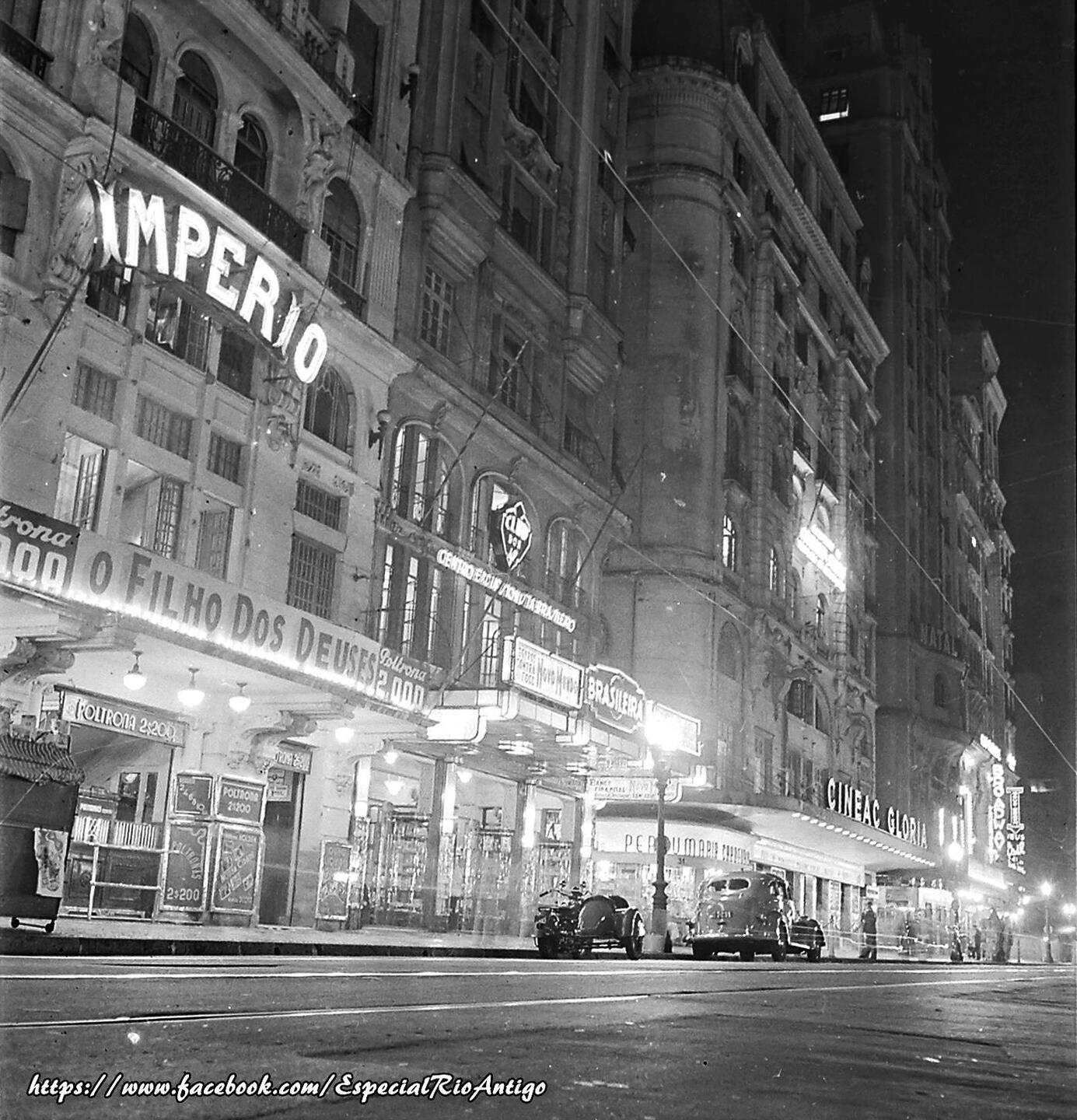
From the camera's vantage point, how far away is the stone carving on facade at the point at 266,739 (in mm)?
26438

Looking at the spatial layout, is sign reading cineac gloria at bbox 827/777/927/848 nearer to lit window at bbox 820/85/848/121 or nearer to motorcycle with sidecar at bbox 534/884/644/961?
motorcycle with sidecar at bbox 534/884/644/961

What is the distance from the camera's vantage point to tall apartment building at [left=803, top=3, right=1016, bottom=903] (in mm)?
75062

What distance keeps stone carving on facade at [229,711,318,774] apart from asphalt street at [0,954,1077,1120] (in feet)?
47.2

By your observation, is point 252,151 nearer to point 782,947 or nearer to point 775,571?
point 782,947

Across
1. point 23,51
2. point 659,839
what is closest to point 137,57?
point 23,51

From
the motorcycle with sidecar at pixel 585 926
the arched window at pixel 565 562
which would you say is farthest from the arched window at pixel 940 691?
the motorcycle with sidecar at pixel 585 926

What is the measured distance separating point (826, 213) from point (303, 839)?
5162 centimetres

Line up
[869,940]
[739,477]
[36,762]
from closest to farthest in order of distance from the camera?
[36,762] < [869,940] < [739,477]

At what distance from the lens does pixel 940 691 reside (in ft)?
257

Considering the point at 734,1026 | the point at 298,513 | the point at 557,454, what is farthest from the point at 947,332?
the point at 734,1026

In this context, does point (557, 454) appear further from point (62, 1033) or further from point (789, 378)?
point (62, 1033)

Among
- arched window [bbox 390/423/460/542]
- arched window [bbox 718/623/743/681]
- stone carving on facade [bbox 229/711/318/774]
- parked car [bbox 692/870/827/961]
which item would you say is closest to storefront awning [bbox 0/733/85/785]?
stone carving on facade [bbox 229/711/318/774]

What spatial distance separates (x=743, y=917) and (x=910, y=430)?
51.6 metres

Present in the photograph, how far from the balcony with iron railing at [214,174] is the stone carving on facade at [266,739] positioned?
917 centimetres
